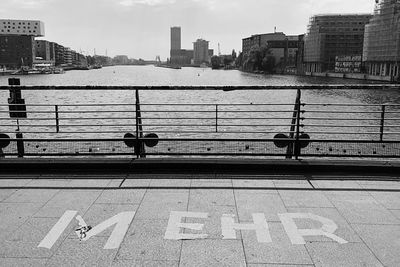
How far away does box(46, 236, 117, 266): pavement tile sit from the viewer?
3693mm

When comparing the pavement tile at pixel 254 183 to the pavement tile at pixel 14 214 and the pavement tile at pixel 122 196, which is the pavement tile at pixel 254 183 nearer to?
the pavement tile at pixel 122 196

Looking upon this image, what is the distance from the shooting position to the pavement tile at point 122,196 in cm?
529

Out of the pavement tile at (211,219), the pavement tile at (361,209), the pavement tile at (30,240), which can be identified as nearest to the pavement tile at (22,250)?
the pavement tile at (30,240)

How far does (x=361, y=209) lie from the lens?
507 centimetres

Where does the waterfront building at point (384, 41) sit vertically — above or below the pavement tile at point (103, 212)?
above

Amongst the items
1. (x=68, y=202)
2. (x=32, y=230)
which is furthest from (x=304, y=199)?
(x=32, y=230)

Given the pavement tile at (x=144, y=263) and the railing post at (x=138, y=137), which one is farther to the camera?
the railing post at (x=138, y=137)

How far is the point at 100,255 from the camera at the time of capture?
3.83 m

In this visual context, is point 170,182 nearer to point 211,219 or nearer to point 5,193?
point 211,219

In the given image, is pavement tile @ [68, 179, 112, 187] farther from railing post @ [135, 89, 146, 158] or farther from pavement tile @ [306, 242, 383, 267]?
pavement tile @ [306, 242, 383, 267]

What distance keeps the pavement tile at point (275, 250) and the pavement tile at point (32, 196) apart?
9.09ft

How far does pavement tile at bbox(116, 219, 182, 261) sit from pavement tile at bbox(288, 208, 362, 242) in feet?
4.64

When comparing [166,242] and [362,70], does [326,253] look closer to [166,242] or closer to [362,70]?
[166,242]

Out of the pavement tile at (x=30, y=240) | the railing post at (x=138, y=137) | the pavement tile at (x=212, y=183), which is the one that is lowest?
the pavement tile at (x=30, y=240)
